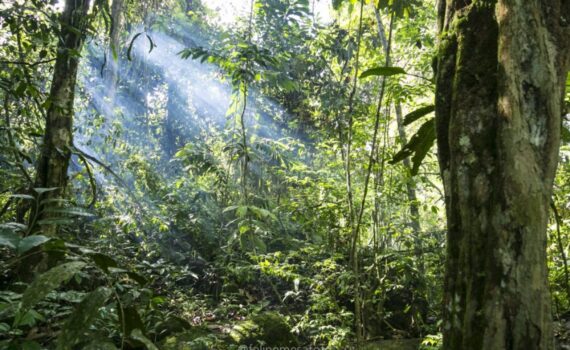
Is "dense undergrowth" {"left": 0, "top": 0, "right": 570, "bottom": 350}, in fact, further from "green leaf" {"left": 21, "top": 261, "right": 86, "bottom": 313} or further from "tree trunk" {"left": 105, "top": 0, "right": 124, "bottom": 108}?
"tree trunk" {"left": 105, "top": 0, "right": 124, "bottom": 108}

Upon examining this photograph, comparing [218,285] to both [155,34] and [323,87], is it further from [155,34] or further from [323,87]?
[155,34]

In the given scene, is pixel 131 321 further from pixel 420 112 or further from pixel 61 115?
pixel 61 115

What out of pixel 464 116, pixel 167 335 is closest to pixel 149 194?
pixel 167 335

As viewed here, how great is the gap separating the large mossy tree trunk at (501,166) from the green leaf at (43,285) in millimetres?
1070

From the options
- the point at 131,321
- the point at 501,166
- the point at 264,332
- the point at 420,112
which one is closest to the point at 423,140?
the point at 420,112

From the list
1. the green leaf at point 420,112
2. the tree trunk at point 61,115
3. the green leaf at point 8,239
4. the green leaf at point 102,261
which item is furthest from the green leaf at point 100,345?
the tree trunk at point 61,115

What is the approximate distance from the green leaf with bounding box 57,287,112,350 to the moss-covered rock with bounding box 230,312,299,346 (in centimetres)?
338

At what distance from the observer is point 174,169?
1188 cm

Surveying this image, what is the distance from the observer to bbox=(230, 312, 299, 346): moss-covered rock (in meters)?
4.11

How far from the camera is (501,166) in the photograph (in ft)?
3.99

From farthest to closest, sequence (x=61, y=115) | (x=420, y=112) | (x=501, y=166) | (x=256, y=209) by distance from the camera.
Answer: (x=256, y=209) < (x=61, y=115) < (x=420, y=112) < (x=501, y=166)

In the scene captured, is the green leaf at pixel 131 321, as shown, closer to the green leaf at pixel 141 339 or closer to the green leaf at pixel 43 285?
the green leaf at pixel 141 339

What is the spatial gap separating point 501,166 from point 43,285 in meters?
1.23

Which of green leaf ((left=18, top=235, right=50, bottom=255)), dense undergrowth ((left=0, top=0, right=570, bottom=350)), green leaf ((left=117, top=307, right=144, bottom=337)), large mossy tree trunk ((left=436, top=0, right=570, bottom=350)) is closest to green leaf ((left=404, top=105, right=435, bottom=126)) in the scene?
dense undergrowth ((left=0, top=0, right=570, bottom=350))
